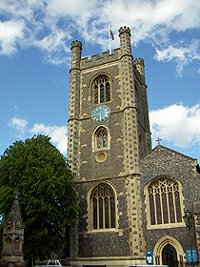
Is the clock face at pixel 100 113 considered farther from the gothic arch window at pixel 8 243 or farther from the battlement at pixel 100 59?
the gothic arch window at pixel 8 243

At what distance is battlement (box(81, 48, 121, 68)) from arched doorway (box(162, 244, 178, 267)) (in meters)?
18.6

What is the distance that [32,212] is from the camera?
2191 centimetres

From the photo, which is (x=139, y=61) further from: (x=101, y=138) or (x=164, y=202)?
(x=164, y=202)

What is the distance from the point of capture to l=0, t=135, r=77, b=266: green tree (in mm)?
22016

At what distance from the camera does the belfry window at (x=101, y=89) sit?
31.5 meters

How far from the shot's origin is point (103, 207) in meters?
26.5

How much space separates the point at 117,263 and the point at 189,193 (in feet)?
24.0

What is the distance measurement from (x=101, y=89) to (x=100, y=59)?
3.52 metres

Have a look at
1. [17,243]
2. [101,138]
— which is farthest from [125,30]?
[17,243]

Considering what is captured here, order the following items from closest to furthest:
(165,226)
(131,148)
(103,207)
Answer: (165,226) → (103,207) → (131,148)

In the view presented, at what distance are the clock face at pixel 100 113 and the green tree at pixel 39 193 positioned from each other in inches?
244

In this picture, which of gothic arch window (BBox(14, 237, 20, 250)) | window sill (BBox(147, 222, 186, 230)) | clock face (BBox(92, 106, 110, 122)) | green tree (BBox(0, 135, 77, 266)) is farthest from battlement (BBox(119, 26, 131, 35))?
gothic arch window (BBox(14, 237, 20, 250))

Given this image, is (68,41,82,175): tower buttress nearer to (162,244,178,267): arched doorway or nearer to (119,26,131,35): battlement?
(119,26,131,35): battlement

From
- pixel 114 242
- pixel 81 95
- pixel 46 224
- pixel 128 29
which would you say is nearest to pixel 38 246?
pixel 46 224
